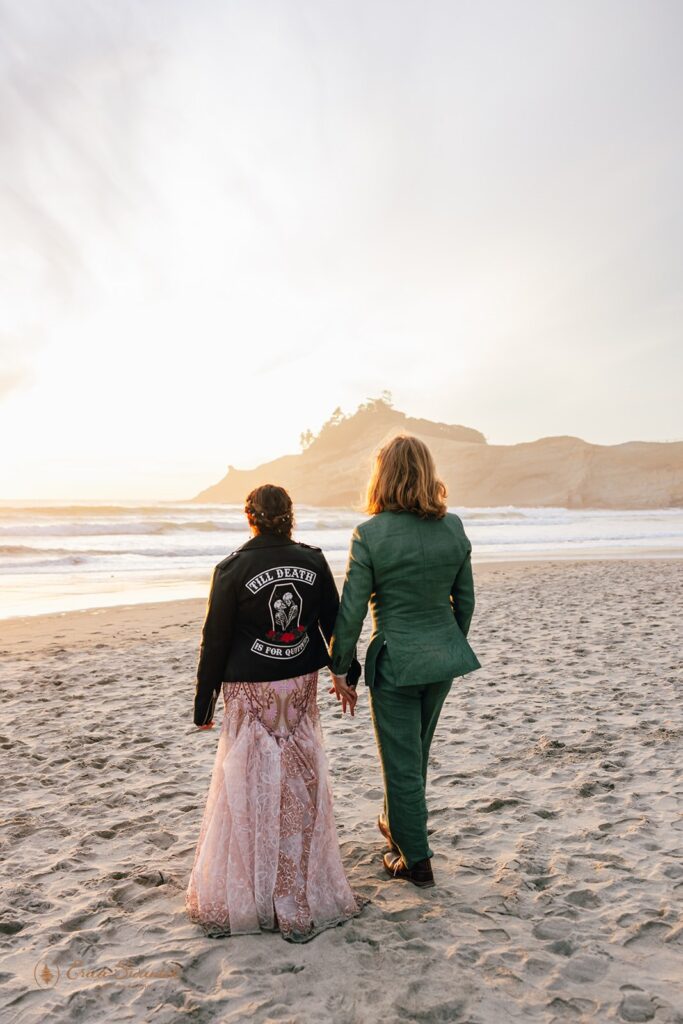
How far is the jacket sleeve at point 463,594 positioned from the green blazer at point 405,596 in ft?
0.37

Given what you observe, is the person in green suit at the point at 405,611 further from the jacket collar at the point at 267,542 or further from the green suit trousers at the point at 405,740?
the jacket collar at the point at 267,542

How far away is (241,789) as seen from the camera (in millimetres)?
2930

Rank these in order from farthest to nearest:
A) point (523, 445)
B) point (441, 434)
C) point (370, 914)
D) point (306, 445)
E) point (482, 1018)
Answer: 1. point (306, 445)
2. point (441, 434)
3. point (523, 445)
4. point (370, 914)
5. point (482, 1018)

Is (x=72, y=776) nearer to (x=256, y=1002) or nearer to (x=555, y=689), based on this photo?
(x=256, y=1002)

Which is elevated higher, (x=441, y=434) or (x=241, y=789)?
(x=441, y=434)

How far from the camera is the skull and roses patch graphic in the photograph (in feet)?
9.61

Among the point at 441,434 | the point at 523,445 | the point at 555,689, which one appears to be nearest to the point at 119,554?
the point at 555,689

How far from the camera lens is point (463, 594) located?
3.36 meters

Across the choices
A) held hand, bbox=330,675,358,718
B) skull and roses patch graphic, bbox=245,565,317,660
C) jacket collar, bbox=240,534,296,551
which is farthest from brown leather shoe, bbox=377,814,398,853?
jacket collar, bbox=240,534,296,551

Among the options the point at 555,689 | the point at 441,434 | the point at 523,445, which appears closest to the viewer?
the point at 555,689

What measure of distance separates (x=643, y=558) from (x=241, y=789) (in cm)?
1790

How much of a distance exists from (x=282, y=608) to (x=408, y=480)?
0.79 meters

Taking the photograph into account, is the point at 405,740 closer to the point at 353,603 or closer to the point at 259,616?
the point at 353,603

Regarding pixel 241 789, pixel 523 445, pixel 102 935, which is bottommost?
pixel 102 935
